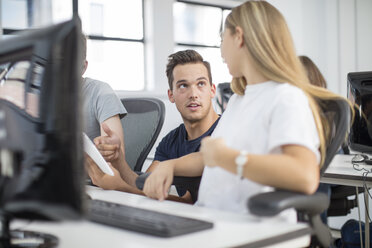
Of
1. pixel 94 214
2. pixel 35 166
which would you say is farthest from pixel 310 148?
pixel 35 166

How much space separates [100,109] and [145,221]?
1220 millimetres

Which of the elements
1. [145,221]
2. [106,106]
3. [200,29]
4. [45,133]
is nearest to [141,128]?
[106,106]

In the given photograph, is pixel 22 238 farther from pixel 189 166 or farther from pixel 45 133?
pixel 189 166

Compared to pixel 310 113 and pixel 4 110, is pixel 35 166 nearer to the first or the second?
pixel 4 110

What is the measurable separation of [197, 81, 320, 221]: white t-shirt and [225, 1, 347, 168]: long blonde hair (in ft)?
0.12

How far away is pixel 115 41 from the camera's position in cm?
580

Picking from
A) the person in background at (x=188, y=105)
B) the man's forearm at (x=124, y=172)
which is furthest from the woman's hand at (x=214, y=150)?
the person in background at (x=188, y=105)

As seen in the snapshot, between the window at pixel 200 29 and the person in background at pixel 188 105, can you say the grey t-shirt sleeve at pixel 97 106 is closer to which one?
the person in background at pixel 188 105

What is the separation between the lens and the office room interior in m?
4.48

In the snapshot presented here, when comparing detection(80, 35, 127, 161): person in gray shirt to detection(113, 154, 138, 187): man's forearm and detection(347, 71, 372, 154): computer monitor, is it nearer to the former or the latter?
detection(113, 154, 138, 187): man's forearm

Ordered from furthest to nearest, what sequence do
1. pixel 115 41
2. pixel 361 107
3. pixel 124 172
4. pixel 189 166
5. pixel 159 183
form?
pixel 115 41, pixel 361 107, pixel 124 172, pixel 189 166, pixel 159 183

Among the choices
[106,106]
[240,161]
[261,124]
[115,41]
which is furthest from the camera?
[115,41]

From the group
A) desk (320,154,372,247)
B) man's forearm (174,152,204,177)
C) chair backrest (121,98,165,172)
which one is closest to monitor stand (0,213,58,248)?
man's forearm (174,152,204,177)

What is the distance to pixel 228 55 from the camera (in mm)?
1328
